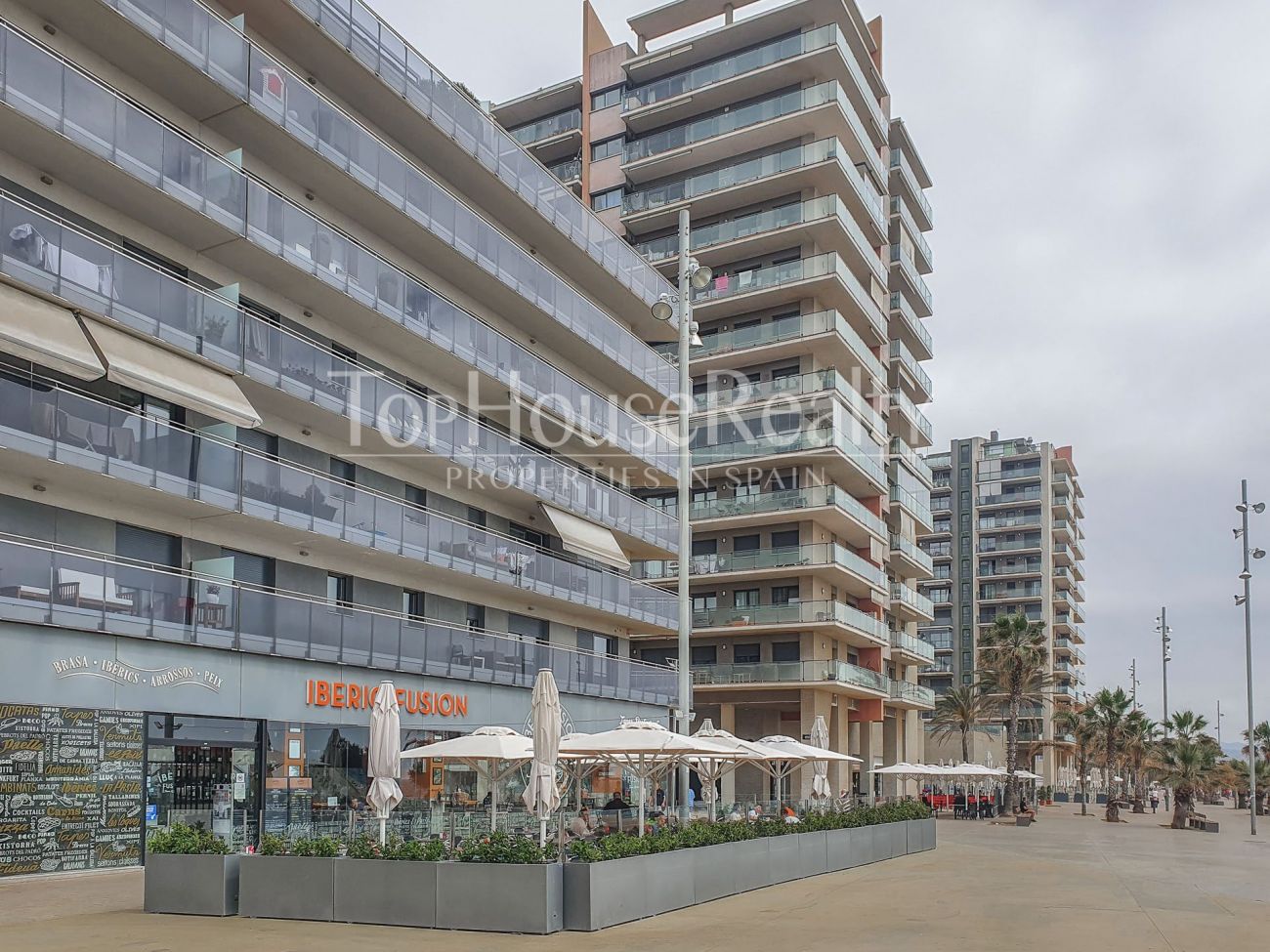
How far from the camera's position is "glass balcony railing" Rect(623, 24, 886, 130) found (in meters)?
58.2

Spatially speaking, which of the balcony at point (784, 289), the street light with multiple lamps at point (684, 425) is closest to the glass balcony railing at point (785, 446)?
the balcony at point (784, 289)

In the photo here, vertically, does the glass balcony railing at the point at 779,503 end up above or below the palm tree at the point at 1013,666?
above

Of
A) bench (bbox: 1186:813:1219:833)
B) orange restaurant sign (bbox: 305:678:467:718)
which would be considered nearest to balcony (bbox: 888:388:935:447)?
bench (bbox: 1186:813:1219:833)

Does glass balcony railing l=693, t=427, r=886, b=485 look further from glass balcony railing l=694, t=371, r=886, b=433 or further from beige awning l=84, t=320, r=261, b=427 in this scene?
beige awning l=84, t=320, r=261, b=427

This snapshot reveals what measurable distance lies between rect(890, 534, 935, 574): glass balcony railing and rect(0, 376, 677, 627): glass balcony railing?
3428cm

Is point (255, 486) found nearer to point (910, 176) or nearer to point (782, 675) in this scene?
point (782, 675)

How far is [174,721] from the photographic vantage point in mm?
24016

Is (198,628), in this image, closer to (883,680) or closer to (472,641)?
(472,641)

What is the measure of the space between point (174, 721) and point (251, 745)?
2.28 m

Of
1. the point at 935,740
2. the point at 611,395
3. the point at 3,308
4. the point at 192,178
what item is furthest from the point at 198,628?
the point at 935,740

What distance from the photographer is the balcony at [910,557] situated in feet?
227

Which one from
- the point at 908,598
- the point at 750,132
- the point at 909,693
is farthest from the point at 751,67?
the point at 909,693

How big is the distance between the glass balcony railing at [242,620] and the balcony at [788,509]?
71.2 feet

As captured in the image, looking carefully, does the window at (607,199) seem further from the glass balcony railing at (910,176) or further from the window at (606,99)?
the glass balcony railing at (910,176)
